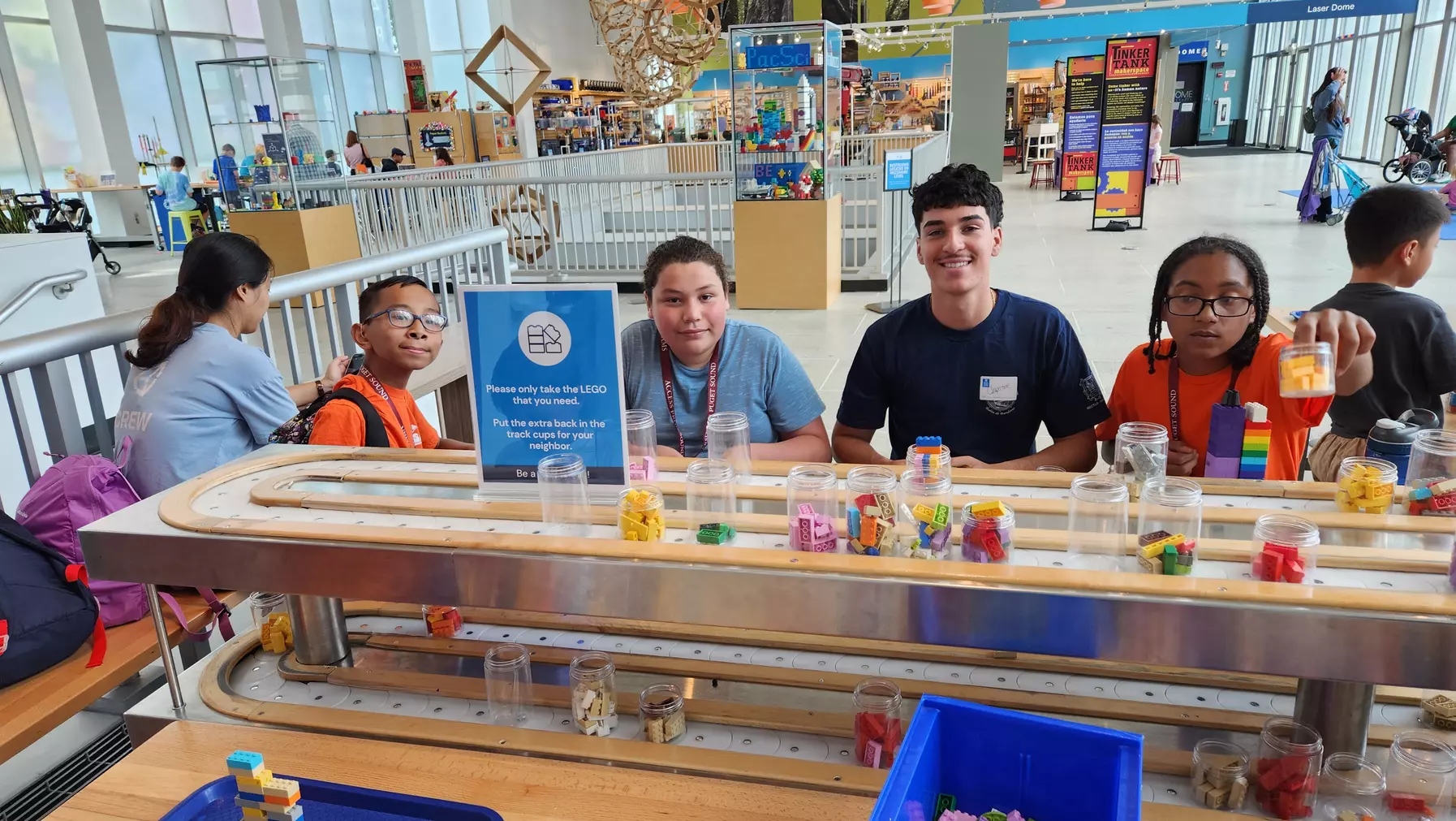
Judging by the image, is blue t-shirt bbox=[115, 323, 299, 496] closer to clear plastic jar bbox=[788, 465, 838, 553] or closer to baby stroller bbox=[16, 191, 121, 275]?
clear plastic jar bbox=[788, 465, 838, 553]

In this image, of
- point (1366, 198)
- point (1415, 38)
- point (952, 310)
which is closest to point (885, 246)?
point (1366, 198)

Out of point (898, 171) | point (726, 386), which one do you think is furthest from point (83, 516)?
point (898, 171)

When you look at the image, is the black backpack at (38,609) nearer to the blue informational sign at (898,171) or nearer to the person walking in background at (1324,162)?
the blue informational sign at (898,171)

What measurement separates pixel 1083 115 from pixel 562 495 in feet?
43.4

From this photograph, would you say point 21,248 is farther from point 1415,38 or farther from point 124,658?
point 1415,38

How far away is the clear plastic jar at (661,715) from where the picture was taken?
1.43 meters

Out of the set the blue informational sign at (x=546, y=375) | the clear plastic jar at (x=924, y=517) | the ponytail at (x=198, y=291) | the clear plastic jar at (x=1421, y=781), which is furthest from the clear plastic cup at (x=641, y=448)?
the ponytail at (x=198, y=291)

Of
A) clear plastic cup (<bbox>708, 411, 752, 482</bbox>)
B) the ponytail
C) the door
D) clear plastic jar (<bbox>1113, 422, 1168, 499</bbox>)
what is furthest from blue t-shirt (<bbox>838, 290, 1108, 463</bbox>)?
the door

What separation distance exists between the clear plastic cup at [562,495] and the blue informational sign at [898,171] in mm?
6734

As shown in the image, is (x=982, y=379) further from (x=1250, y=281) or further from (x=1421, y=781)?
(x=1421, y=781)

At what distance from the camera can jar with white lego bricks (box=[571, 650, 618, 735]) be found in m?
1.47

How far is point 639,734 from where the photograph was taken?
1472 millimetres

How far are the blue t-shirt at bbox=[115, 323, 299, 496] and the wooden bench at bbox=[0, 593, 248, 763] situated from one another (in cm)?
47

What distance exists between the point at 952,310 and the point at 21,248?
496 centimetres
